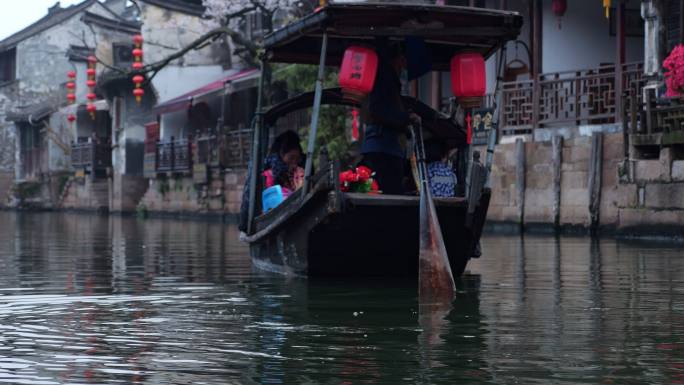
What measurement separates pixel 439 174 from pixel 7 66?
4272 cm

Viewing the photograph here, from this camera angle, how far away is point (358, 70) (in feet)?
35.3

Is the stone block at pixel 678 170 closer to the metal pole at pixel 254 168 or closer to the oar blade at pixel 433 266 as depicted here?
the metal pole at pixel 254 168

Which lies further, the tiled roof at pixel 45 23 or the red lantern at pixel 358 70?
the tiled roof at pixel 45 23

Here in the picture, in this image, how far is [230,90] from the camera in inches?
1270

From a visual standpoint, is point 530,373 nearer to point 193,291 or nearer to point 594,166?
point 193,291

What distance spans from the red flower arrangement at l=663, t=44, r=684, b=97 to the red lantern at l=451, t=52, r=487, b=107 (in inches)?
252

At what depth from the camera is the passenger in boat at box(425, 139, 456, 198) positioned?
11.2 meters

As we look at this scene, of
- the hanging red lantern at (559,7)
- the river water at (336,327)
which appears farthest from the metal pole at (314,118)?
the hanging red lantern at (559,7)

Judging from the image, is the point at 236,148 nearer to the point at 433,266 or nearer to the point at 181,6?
the point at 181,6

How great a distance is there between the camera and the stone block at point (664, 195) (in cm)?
1780

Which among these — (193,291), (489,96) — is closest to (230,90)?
(489,96)

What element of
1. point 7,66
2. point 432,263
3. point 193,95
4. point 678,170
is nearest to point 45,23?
point 7,66

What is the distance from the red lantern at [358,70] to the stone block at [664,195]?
831 cm

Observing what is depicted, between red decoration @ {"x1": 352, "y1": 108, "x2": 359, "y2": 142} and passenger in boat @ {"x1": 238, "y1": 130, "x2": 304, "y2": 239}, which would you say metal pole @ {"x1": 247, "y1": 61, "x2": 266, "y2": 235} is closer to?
passenger in boat @ {"x1": 238, "y1": 130, "x2": 304, "y2": 239}
